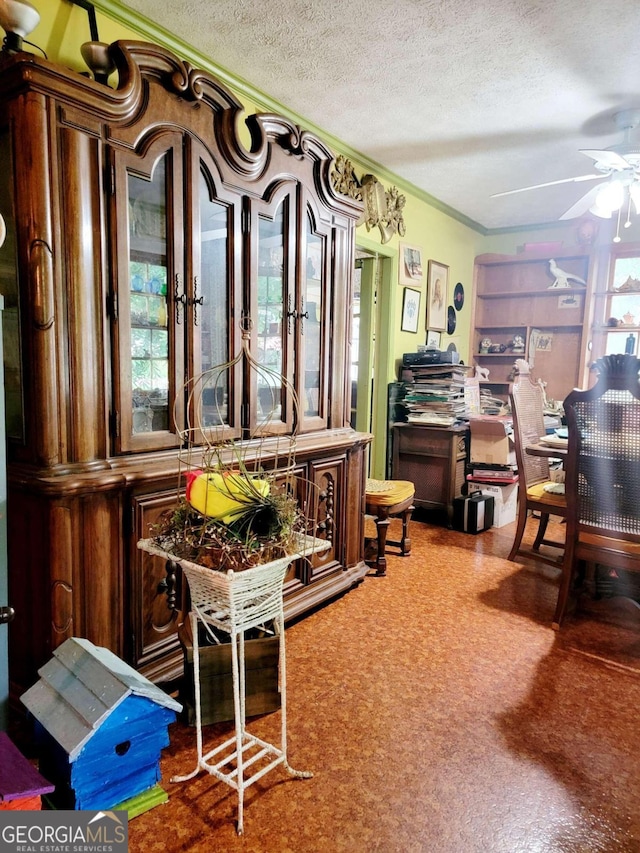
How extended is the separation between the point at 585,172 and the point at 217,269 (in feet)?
10.5

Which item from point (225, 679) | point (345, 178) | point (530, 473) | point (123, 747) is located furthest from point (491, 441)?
point (123, 747)

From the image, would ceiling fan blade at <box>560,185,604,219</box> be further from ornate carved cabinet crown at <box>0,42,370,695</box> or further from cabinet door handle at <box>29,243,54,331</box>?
cabinet door handle at <box>29,243,54,331</box>

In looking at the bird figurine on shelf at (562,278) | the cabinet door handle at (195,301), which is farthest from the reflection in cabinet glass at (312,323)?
the bird figurine on shelf at (562,278)

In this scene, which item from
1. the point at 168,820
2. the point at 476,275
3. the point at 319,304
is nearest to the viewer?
the point at 168,820

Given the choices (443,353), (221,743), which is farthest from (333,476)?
(443,353)

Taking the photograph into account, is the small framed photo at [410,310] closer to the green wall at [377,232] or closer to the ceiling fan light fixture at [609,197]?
the green wall at [377,232]

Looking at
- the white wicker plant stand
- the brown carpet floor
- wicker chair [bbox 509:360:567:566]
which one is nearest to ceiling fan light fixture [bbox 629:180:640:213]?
wicker chair [bbox 509:360:567:566]

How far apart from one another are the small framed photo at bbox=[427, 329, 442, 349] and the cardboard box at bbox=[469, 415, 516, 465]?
92cm

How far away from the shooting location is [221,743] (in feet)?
5.71

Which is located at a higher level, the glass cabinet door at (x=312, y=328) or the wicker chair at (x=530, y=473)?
the glass cabinet door at (x=312, y=328)

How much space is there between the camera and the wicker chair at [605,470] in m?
2.32

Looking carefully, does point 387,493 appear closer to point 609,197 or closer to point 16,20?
point 609,197

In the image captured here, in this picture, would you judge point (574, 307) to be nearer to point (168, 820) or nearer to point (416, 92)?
point (416, 92)

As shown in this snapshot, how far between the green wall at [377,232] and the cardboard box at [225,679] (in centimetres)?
223
